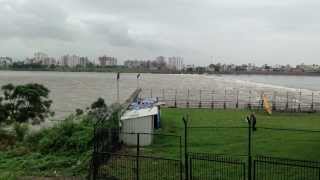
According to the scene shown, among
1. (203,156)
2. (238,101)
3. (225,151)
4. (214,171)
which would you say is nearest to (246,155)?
(225,151)

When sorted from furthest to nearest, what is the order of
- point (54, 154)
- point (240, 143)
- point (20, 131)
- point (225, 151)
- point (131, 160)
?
point (20, 131)
point (240, 143)
point (225, 151)
point (54, 154)
point (131, 160)

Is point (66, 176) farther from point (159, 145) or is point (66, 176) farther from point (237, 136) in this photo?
point (237, 136)

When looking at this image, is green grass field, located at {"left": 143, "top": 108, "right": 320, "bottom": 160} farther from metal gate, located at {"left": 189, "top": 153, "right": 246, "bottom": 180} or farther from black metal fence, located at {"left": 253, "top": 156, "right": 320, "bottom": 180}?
metal gate, located at {"left": 189, "top": 153, "right": 246, "bottom": 180}

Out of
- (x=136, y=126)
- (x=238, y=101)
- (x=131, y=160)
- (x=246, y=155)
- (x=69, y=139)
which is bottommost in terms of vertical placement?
(x=238, y=101)

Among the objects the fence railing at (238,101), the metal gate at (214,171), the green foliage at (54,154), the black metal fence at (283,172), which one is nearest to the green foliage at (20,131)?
the green foliage at (54,154)

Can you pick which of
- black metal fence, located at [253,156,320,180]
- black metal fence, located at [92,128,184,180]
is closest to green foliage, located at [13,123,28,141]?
black metal fence, located at [92,128,184,180]

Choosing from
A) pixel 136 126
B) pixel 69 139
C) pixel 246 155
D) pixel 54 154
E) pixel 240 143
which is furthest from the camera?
pixel 136 126

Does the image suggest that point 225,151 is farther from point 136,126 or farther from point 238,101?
point 238,101

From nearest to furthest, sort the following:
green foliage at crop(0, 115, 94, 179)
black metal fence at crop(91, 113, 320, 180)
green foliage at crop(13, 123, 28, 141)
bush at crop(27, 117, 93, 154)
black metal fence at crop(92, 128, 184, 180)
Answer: black metal fence at crop(91, 113, 320, 180) < black metal fence at crop(92, 128, 184, 180) < green foliage at crop(0, 115, 94, 179) < bush at crop(27, 117, 93, 154) < green foliage at crop(13, 123, 28, 141)

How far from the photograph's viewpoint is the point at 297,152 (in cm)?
2305

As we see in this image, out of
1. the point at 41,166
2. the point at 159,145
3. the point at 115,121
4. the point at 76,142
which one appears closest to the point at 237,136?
the point at 159,145

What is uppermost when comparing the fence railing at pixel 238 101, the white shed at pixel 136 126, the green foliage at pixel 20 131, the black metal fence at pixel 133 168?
the white shed at pixel 136 126

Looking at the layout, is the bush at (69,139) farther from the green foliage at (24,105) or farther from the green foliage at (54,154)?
the green foliage at (24,105)

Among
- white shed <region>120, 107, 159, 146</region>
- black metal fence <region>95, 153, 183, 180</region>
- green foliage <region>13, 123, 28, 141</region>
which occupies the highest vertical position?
white shed <region>120, 107, 159, 146</region>
